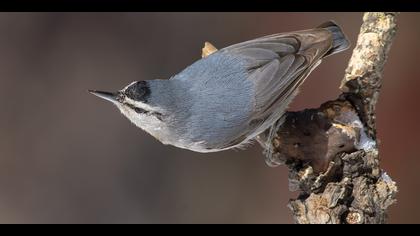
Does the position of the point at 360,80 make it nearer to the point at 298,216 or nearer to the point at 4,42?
the point at 298,216

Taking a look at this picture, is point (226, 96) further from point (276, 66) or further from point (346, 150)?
point (346, 150)

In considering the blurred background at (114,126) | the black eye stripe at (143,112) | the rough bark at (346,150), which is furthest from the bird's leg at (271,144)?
the blurred background at (114,126)

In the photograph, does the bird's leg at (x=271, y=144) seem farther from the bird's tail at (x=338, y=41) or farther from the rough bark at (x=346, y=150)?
the bird's tail at (x=338, y=41)

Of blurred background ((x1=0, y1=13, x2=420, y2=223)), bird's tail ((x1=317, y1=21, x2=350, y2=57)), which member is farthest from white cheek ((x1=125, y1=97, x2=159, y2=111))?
blurred background ((x1=0, y1=13, x2=420, y2=223))

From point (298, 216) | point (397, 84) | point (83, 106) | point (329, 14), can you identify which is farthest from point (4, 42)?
point (298, 216)

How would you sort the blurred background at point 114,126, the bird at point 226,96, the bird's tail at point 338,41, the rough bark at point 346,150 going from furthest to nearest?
the blurred background at point 114,126, the bird's tail at point 338,41, the bird at point 226,96, the rough bark at point 346,150

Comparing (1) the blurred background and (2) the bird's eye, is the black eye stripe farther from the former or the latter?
(1) the blurred background
